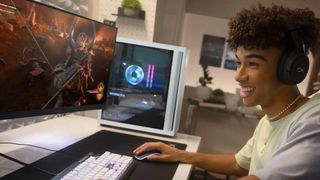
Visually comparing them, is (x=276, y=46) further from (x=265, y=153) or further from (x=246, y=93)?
(x=265, y=153)

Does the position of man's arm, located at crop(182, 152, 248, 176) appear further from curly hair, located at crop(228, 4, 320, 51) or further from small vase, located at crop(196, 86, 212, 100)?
small vase, located at crop(196, 86, 212, 100)

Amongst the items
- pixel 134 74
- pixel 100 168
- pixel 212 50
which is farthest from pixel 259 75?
pixel 212 50

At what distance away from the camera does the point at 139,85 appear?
1587mm

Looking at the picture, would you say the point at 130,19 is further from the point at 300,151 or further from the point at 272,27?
the point at 300,151

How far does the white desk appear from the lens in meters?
1.04

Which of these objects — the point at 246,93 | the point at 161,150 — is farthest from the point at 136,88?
the point at 246,93

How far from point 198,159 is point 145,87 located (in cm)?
52

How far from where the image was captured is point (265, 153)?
101 cm

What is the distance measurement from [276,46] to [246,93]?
176 mm

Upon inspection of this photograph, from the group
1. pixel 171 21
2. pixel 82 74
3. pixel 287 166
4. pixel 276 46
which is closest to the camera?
pixel 287 166

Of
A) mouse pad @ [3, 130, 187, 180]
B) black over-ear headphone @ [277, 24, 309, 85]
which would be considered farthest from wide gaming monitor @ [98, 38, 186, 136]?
black over-ear headphone @ [277, 24, 309, 85]

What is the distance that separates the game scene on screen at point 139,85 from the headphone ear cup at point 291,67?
710 millimetres

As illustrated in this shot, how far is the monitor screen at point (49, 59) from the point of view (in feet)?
2.78

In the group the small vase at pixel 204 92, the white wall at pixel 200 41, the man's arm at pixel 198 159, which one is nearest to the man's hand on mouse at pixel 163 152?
the man's arm at pixel 198 159
